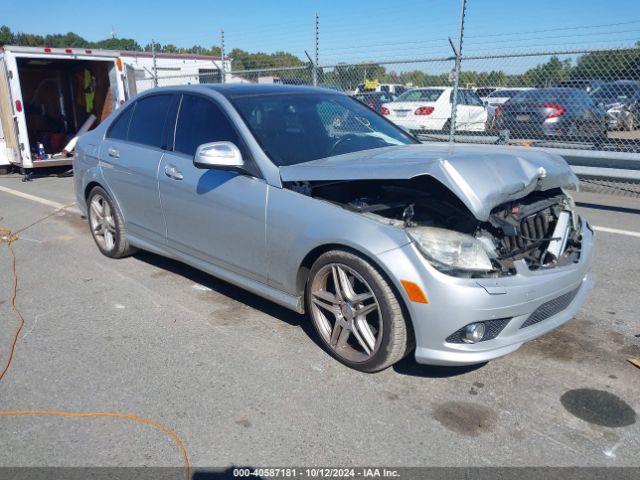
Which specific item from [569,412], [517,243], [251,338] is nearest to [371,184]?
[517,243]

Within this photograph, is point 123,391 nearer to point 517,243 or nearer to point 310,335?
point 310,335

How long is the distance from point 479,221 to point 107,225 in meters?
3.78

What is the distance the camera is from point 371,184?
3.44 metres

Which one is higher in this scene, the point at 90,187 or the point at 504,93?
the point at 504,93

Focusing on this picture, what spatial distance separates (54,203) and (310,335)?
615cm

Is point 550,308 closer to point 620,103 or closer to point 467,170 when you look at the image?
point 467,170

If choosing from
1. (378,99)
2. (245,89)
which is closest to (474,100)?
(378,99)

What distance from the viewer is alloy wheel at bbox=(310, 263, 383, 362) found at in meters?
3.12

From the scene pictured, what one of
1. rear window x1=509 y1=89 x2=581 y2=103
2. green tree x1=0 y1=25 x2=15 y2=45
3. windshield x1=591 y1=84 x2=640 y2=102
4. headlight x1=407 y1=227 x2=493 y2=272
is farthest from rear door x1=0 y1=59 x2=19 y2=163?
green tree x1=0 y1=25 x2=15 y2=45

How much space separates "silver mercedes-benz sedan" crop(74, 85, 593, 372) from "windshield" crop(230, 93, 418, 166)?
1 cm

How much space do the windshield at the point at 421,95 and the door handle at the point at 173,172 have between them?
9219 millimetres

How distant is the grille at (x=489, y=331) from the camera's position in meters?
2.85

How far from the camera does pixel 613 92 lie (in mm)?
8633

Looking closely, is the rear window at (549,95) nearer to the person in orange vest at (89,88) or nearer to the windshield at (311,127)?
the windshield at (311,127)
